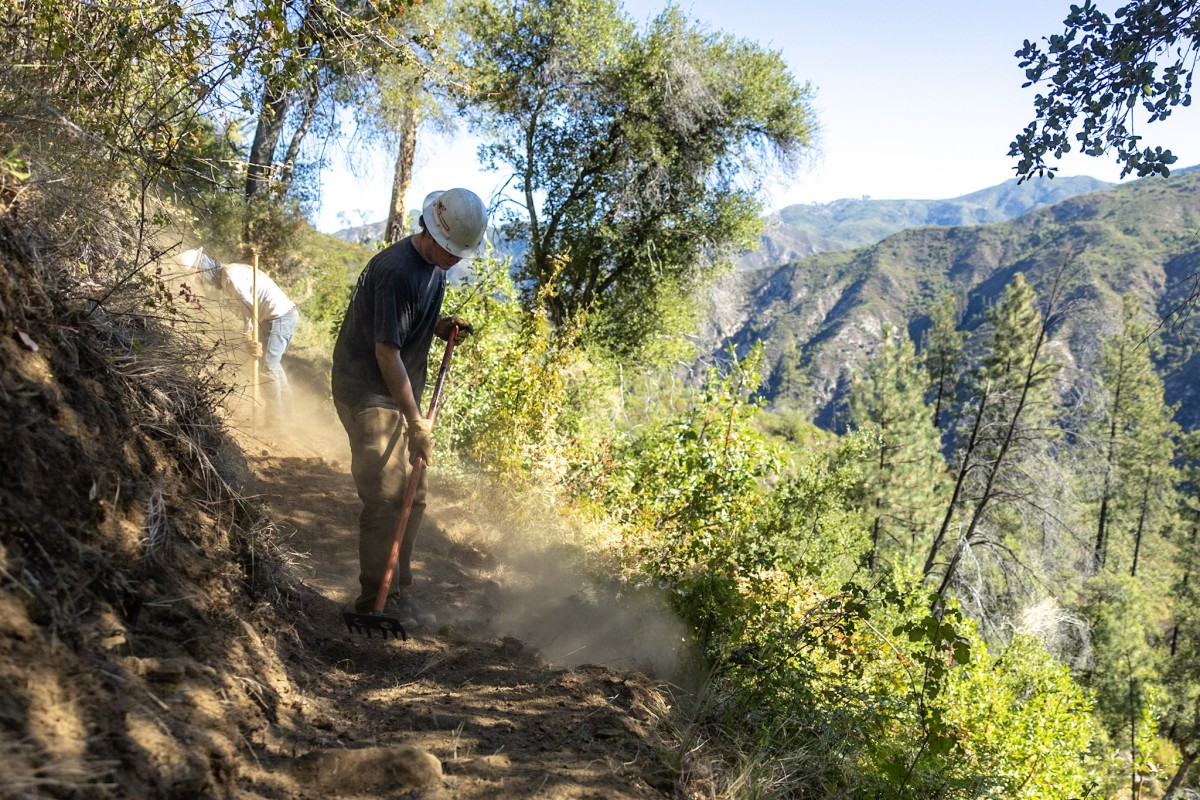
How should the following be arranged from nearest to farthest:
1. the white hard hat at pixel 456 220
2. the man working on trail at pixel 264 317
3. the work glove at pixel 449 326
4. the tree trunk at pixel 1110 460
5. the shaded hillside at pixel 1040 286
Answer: the white hard hat at pixel 456 220, the work glove at pixel 449 326, the man working on trail at pixel 264 317, the tree trunk at pixel 1110 460, the shaded hillside at pixel 1040 286

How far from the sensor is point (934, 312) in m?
37.0

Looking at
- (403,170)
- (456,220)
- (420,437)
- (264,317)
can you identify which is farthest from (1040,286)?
(420,437)

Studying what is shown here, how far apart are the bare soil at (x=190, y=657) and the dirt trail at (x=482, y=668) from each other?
0.01m

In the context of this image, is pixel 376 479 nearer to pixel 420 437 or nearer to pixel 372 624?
pixel 420 437

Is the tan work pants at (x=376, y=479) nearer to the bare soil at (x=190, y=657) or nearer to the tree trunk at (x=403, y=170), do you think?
the bare soil at (x=190, y=657)

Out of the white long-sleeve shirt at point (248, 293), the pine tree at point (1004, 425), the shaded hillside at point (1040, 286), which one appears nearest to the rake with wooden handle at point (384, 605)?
the white long-sleeve shirt at point (248, 293)

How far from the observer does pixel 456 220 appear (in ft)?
13.0

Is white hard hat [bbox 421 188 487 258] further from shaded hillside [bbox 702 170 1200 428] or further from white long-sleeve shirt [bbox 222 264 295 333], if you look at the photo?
shaded hillside [bbox 702 170 1200 428]

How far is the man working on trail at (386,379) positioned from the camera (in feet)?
12.8

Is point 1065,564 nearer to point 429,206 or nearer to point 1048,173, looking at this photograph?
point 1048,173

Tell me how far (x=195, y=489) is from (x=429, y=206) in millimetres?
1853

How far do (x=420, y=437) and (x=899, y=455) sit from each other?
28.8m

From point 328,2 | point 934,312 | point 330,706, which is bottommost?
point 330,706

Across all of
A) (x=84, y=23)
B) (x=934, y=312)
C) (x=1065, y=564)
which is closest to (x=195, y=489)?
(x=84, y=23)
